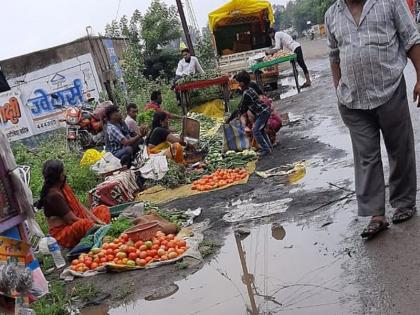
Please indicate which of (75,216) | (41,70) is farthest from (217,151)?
(41,70)

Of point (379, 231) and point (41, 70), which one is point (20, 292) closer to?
point (379, 231)

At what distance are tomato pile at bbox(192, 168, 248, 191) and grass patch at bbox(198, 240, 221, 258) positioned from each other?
2484 millimetres

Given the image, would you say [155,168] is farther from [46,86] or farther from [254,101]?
[46,86]

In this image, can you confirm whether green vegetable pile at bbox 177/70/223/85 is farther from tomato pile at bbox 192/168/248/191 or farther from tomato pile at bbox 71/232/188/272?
tomato pile at bbox 71/232/188/272

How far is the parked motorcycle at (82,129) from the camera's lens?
15375 mm

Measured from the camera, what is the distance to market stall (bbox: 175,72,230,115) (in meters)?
14.5

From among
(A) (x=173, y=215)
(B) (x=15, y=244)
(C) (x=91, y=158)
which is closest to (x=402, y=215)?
(B) (x=15, y=244)

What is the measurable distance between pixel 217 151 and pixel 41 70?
11675 mm

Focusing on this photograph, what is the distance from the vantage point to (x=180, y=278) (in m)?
5.02

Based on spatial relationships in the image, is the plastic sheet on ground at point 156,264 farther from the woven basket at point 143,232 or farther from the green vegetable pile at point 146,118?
the green vegetable pile at point 146,118

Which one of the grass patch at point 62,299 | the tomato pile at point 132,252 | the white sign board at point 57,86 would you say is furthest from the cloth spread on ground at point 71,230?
the white sign board at point 57,86

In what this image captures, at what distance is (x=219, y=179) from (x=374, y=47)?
4.40 meters

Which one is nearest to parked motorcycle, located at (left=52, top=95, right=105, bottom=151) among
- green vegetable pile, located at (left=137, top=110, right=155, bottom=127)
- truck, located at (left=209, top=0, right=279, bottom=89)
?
green vegetable pile, located at (left=137, top=110, right=155, bottom=127)

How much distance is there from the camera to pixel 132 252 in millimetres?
5730
